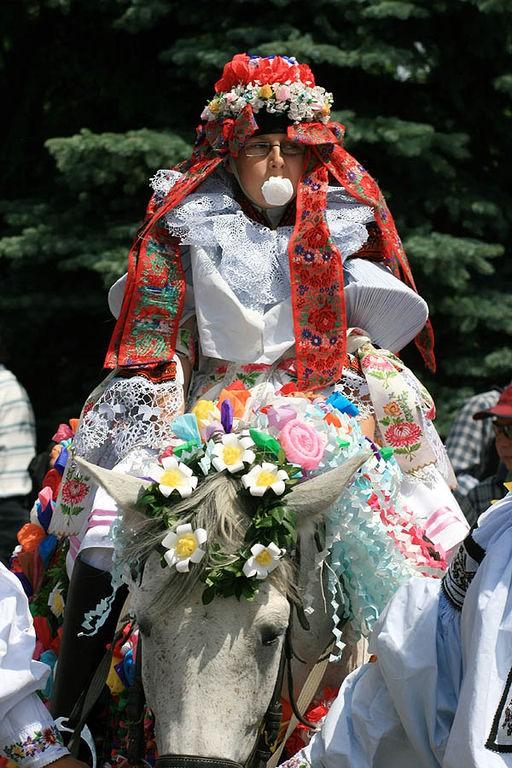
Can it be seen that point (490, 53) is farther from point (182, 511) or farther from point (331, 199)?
point (182, 511)

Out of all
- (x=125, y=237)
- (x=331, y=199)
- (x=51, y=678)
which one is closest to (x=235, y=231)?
(x=331, y=199)

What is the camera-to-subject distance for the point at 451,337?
9.84m

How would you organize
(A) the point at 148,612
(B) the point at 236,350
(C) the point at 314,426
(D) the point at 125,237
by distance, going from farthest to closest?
(D) the point at 125,237, (B) the point at 236,350, (C) the point at 314,426, (A) the point at 148,612

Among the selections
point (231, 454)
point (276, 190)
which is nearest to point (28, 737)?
point (231, 454)

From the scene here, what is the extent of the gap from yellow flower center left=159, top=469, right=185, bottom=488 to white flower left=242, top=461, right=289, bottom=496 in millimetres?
176

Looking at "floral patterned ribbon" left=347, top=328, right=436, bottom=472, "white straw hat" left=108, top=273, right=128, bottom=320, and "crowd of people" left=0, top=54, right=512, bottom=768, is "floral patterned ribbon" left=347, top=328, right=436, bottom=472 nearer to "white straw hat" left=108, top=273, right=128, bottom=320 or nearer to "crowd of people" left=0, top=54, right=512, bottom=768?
"crowd of people" left=0, top=54, right=512, bottom=768

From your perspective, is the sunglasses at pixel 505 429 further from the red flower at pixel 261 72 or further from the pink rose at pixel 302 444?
the pink rose at pixel 302 444

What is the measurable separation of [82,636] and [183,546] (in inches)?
38.8

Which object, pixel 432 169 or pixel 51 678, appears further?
pixel 432 169

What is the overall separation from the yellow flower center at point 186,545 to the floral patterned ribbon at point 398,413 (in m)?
1.24

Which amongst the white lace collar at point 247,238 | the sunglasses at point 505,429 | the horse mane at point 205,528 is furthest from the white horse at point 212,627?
the sunglasses at point 505,429

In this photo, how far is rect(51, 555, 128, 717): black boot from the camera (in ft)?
13.8

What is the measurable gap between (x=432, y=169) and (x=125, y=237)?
2.27 metres

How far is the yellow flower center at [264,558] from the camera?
11.0ft
